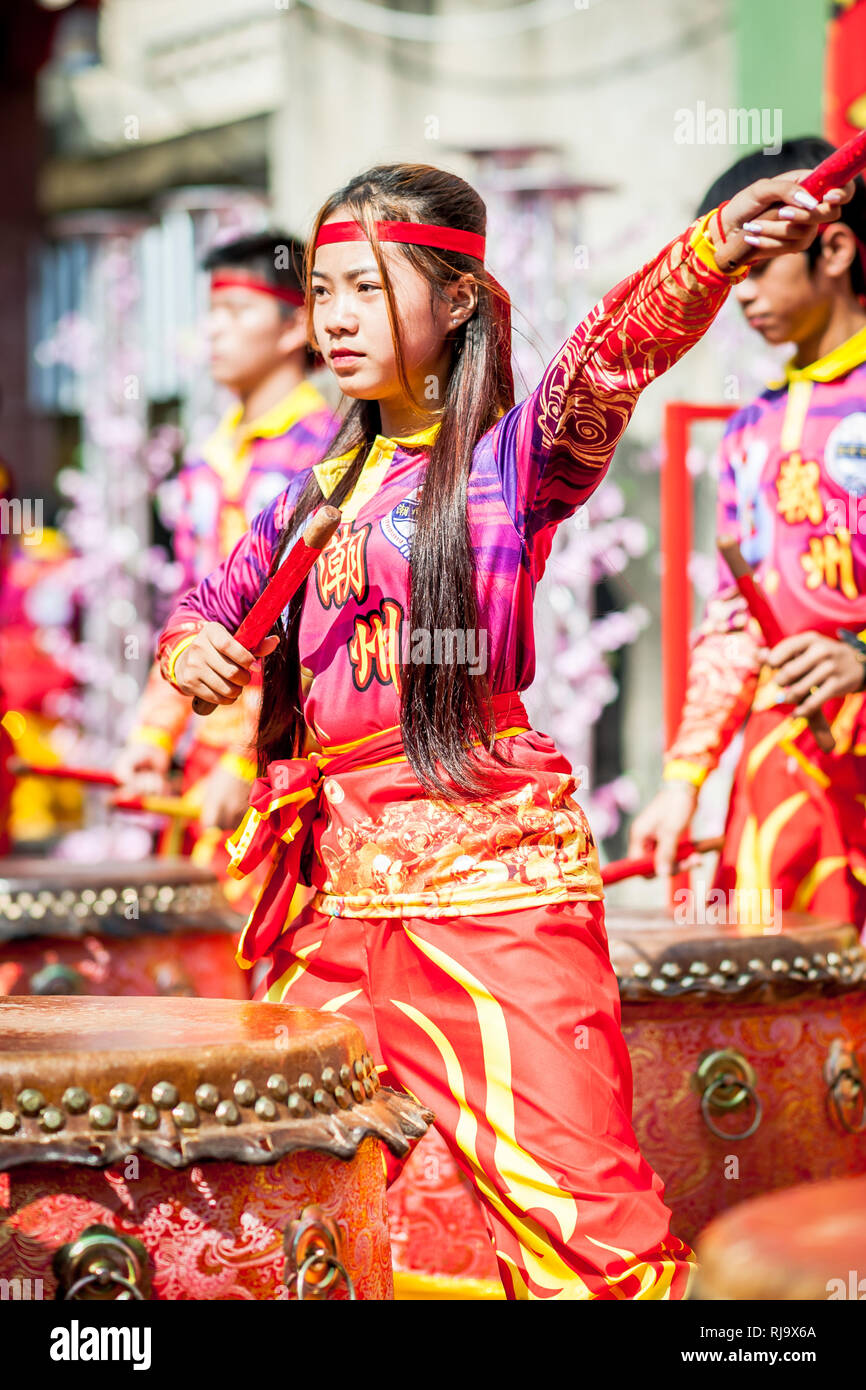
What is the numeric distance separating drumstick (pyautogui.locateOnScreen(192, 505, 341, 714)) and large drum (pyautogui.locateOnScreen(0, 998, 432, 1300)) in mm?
419

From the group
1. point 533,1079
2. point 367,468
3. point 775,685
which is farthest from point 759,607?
point 533,1079

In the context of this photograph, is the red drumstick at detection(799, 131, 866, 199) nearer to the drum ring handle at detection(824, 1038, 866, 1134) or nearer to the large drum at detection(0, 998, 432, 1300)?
the large drum at detection(0, 998, 432, 1300)

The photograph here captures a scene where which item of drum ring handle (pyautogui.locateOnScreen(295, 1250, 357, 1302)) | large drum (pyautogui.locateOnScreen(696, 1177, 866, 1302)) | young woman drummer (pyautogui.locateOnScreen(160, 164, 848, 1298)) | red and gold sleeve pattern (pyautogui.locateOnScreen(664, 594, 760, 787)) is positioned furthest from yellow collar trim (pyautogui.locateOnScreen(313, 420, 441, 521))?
large drum (pyautogui.locateOnScreen(696, 1177, 866, 1302))

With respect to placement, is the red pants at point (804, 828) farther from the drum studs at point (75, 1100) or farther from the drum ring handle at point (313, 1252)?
the drum studs at point (75, 1100)

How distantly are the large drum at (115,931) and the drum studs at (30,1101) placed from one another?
1721 millimetres

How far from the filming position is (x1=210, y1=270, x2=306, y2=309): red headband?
4262mm

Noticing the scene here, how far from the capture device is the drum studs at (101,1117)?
1592 millimetres

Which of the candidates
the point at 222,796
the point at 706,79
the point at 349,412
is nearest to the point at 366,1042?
the point at 349,412

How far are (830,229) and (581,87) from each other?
3.08 m

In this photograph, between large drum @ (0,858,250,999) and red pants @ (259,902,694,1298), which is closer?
red pants @ (259,902,694,1298)

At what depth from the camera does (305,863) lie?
6.91 feet

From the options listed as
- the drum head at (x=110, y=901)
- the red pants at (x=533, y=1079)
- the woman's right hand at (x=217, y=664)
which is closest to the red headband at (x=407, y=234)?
the woman's right hand at (x=217, y=664)
